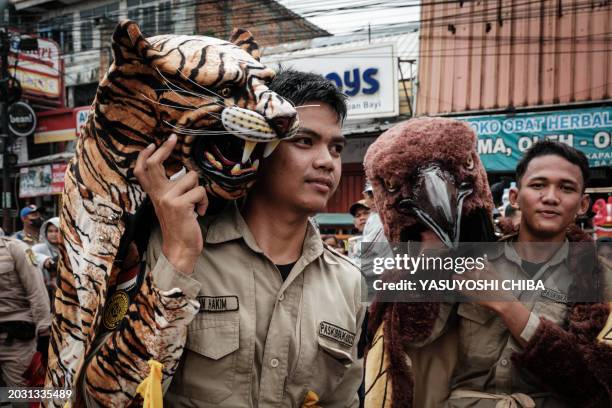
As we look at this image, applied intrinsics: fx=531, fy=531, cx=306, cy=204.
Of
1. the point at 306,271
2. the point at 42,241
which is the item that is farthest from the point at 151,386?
the point at 42,241

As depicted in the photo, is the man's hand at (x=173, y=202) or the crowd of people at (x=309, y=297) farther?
the crowd of people at (x=309, y=297)

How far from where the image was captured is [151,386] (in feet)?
4.57

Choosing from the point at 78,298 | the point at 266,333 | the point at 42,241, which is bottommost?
the point at 42,241

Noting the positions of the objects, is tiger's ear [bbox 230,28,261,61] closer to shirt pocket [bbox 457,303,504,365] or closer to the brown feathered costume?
the brown feathered costume

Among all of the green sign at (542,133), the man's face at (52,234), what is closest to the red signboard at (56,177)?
the man's face at (52,234)

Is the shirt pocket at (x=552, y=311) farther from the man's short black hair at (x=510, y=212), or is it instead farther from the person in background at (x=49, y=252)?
the person in background at (x=49, y=252)

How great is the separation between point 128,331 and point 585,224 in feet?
16.5

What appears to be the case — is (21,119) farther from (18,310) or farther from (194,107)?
(194,107)

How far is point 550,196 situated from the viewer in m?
2.22

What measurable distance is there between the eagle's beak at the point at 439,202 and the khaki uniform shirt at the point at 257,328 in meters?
0.46

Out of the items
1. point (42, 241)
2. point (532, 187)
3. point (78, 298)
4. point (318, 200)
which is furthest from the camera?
point (42, 241)

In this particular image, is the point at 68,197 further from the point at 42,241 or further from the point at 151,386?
the point at 42,241

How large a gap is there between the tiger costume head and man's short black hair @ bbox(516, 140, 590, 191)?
1347 millimetres

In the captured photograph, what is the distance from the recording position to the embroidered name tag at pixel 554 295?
2164 millimetres
